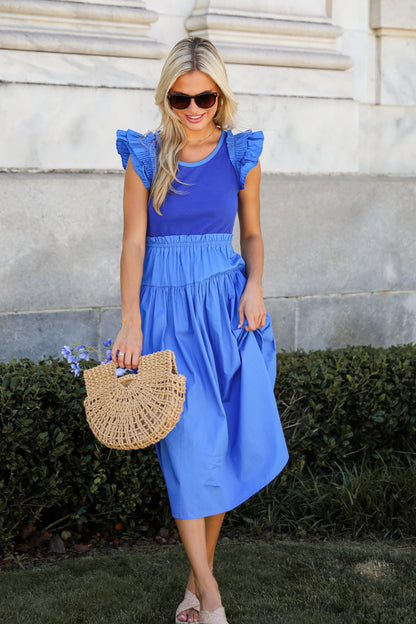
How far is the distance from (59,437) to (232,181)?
1.43 m

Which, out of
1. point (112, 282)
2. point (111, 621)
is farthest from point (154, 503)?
point (112, 282)

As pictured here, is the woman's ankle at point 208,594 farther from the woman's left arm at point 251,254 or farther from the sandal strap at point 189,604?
the woman's left arm at point 251,254

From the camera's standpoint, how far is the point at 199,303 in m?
2.98

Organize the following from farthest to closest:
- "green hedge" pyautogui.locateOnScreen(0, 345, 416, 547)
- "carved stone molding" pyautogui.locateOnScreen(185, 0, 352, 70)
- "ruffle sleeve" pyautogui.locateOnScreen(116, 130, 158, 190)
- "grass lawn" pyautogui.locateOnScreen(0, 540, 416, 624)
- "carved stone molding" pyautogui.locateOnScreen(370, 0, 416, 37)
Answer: "carved stone molding" pyautogui.locateOnScreen(370, 0, 416, 37) → "carved stone molding" pyautogui.locateOnScreen(185, 0, 352, 70) → "green hedge" pyautogui.locateOnScreen(0, 345, 416, 547) → "grass lawn" pyautogui.locateOnScreen(0, 540, 416, 624) → "ruffle sleeve" pyautogui.locateOnScreen(116, 130, 158, 190)

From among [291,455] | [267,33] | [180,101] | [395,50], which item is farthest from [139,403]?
[395,50]

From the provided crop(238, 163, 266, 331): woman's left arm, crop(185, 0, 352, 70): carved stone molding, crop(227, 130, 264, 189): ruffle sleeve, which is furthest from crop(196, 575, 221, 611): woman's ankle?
crop(185, 0, 352, 70): carved stone molding

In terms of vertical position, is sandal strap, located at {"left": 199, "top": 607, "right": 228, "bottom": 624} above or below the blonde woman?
below

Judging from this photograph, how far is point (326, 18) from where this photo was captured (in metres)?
5.58

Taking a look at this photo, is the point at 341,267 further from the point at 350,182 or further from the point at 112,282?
the point at 112,282

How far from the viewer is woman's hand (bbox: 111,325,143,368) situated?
9.34 feet

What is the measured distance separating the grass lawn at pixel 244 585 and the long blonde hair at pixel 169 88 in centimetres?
154

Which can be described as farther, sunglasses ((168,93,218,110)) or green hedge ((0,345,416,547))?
green hedge ((0,345,416,547))

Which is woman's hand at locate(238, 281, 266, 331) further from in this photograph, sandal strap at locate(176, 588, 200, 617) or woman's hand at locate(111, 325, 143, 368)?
sandal strap at locate(176, 588, 200, 617)

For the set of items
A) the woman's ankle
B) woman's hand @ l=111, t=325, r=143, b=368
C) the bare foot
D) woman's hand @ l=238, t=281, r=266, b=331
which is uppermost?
woman's hand @ l=238, t=281, r=266, b=331
